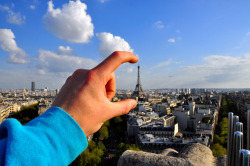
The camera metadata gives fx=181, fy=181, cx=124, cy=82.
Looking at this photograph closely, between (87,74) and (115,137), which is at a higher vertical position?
(87,74)

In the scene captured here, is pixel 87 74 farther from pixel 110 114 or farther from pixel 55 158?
pixel 55 158

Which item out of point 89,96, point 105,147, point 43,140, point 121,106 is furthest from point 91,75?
point 105,147

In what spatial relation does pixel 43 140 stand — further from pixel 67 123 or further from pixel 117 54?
pixel 117 54

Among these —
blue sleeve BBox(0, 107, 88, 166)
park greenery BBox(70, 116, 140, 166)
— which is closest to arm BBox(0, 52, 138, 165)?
blue sleeve BBox(0, 107, 88, 166)

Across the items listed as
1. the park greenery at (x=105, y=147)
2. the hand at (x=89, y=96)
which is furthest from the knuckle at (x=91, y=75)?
the park greenery at (x=105, y=147)

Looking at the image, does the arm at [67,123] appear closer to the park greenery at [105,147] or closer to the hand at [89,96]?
the hand at [89,96]

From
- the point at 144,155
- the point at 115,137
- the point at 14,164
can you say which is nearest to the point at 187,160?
the point at 144,155

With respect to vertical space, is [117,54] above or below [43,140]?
above
